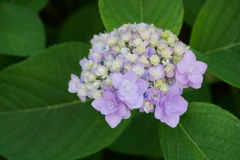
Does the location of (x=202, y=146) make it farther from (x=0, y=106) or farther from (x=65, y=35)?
(x=65, y=35)

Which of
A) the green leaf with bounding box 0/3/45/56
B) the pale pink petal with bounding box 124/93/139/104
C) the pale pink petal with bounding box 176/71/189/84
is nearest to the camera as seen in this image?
the pale pink petal with bounding box 124/93/139/104

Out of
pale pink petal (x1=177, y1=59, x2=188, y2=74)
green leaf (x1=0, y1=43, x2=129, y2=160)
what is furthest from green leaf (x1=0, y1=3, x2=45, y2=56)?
pale pink petal (x1=177, y1=59, x2=188, y2=74)

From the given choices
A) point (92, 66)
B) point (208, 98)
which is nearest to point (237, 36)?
point (208, 98)

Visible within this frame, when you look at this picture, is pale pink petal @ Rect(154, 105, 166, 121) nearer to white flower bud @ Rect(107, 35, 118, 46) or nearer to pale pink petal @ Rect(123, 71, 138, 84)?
pale pink petal @ Rect(123, 71, 138, 84)

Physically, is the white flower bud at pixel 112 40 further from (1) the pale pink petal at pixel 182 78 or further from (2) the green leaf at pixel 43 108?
(2) the green leaf at pixel 43 108

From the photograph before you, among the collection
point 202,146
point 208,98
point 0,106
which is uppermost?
point 202,146

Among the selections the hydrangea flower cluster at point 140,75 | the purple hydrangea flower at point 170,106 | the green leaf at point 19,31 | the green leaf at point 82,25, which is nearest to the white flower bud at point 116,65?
the hydrangea flower cluster at point 140,75
